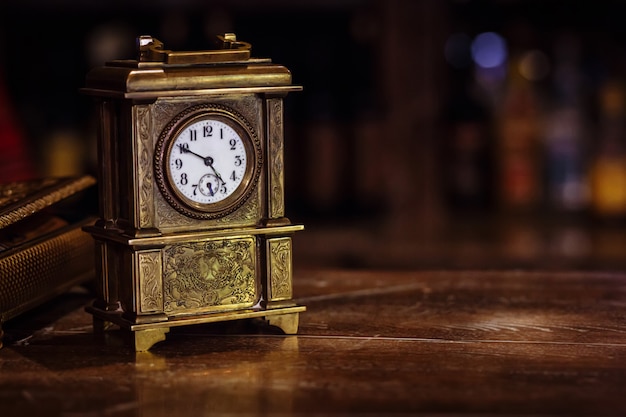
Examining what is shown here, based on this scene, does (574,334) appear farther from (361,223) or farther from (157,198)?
(361,223)

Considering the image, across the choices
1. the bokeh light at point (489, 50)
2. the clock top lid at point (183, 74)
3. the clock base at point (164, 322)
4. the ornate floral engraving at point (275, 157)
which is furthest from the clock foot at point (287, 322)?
the bokeh light at point (489, 50)

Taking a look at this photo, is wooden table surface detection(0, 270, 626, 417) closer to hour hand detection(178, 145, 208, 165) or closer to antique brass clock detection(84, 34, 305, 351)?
antique brass clock detection(84, 34, 305, 351)

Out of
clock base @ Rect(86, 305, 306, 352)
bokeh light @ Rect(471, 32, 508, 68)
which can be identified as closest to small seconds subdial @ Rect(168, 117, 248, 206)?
clock base @ Rect(86, 305, 306, 352)

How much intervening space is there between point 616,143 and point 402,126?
0.74 m

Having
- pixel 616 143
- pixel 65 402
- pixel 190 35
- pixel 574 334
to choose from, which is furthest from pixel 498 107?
pixel 65 402

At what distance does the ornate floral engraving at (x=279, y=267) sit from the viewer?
4.62 ft

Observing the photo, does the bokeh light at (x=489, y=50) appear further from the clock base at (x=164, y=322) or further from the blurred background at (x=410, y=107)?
the clock base at (x=164, y=322)

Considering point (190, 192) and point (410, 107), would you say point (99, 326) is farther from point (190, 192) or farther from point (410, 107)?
point (410, 107)

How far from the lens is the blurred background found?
357 cm

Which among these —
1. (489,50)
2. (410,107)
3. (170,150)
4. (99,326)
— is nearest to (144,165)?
(170,150)

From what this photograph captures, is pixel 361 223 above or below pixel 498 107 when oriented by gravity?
below

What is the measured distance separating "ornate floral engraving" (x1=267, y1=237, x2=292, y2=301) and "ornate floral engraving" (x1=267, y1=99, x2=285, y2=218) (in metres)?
0.04

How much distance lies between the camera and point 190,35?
12.5ft

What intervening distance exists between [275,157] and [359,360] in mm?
273
